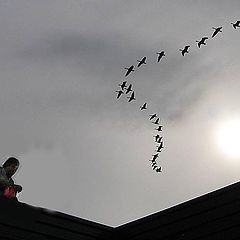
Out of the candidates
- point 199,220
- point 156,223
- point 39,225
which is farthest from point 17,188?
point 199,220

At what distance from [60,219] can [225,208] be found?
6.92 ft

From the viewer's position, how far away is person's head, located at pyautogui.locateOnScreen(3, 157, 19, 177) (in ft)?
21.7

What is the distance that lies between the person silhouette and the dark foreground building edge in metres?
0.14

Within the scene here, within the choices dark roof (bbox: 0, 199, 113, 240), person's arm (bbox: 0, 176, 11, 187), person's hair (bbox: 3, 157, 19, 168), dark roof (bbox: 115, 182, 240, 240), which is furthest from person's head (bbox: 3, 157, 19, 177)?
dark roof (bbox: 115, 182, 240, 240)

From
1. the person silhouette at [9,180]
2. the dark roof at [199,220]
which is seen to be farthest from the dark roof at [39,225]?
the dark roof at [199,220]

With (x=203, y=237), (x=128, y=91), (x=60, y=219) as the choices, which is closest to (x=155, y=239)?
(x=203, y=237)

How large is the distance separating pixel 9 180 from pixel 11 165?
0.65 ft

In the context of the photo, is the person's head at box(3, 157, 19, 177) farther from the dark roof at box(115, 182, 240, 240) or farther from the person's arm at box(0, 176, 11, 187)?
the dark roof at box(115, 182, 240, 240)

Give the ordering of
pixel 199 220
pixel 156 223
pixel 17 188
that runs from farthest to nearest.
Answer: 1. pixel 156 223
2. pixel 17 188
3. pixel 199 220

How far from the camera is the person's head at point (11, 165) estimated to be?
6.61 m

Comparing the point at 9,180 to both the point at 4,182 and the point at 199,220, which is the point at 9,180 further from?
the point at 199,220

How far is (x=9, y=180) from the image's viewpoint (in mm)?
6555

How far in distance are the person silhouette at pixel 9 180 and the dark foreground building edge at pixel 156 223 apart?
14 centimetres

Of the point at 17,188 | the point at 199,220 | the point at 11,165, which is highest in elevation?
the point at 11,165
